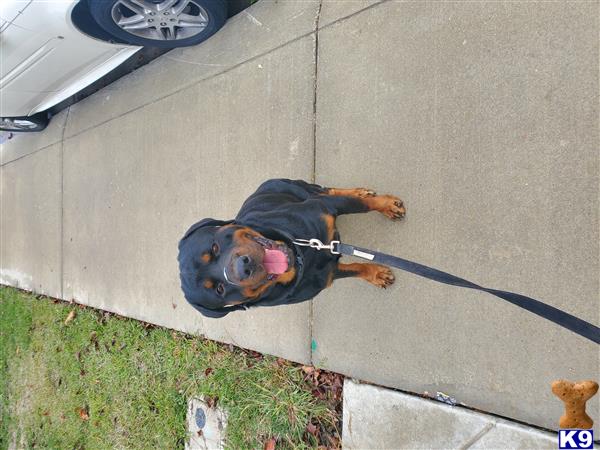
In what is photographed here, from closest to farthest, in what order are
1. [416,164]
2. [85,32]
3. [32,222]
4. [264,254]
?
[264,254]
[416,164]
[85,32]
[32,222]

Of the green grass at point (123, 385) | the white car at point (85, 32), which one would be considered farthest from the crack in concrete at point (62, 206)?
the white car at point (85, 32)

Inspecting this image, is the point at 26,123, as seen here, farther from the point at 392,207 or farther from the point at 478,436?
the point at 478,436

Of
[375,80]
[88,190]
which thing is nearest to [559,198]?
[375,80]

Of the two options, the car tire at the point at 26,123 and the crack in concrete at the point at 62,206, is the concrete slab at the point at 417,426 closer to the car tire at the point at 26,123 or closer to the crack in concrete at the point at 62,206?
the crack in concrete at the point at 62,206

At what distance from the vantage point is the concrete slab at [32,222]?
22.7ft

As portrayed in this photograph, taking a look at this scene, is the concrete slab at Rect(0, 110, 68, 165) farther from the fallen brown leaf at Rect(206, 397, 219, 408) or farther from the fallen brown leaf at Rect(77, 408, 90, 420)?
the fallen brown leaf at Rect(206, 397, 219, 408)

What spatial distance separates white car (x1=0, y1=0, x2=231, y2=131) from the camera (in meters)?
4.23

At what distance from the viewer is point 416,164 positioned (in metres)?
3.26

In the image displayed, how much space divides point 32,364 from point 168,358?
3.28 meters

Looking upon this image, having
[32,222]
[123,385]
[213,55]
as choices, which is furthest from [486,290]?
[32,222]

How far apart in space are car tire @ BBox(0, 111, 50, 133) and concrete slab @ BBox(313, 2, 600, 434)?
4726mm

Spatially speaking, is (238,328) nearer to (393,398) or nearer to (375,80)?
(393,398)

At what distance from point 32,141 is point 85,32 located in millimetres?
3580

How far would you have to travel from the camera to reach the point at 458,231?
3.08 metres
